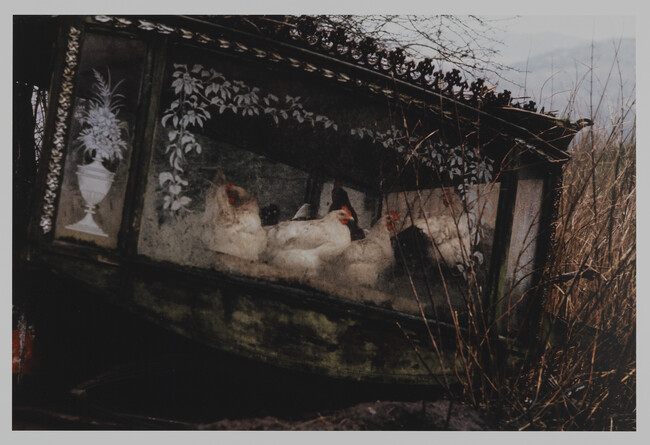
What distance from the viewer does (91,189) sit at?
214cm

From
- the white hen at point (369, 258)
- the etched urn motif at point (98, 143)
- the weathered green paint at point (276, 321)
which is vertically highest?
the etched urn motif at point (98, 143)

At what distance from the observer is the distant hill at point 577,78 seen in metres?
2.41

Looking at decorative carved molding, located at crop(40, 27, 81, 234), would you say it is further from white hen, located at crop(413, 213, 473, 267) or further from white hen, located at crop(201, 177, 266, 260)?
white hen, located at crop(413, 213, 473, 267)

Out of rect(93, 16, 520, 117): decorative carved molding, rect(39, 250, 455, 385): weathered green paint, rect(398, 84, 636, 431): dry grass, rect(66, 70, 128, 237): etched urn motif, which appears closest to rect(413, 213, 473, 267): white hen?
rect(398, 84, 636, 431): dry grass

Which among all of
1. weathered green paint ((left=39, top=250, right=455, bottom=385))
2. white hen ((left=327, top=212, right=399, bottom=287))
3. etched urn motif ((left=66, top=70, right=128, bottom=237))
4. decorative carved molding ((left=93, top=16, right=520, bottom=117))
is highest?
decorative carved molding ((left=93, top=16, right=520, bottom=117))

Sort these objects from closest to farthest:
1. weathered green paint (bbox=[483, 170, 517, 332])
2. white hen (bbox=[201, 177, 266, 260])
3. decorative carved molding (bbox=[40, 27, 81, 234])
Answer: decorative carved molding (bbox=[40, 27, 81, 234]) → white hen (bbox=[201, 177, 266, 260]) → weathered green paint (bbox=[483, 170, 517, 332])

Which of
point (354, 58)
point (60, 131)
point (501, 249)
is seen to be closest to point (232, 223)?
point (60, 131)

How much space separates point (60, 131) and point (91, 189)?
1.08 feet

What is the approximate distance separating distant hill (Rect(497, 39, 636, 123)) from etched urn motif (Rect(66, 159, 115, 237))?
2.26 metres

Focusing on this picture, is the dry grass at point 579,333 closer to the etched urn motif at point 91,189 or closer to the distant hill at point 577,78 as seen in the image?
the distant hill at point 577,78

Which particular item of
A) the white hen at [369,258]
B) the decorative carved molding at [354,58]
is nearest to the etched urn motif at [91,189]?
the decorative carved molding at [354,58]

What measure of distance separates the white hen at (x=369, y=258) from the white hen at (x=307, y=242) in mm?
58

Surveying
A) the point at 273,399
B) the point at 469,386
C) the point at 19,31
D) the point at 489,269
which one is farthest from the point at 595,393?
the point at 19,31

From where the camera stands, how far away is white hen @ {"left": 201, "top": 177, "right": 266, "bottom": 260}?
223 cm
